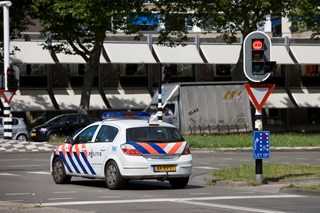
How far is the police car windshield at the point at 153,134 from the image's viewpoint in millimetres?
21438

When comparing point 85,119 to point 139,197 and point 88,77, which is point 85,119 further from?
point 139,197

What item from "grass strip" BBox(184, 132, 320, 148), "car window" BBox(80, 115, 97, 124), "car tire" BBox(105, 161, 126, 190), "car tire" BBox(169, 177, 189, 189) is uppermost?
"car tire" BBox(105, 161, 126, 190)

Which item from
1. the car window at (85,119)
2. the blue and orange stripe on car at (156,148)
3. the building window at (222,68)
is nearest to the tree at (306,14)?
the car window at (85,119)

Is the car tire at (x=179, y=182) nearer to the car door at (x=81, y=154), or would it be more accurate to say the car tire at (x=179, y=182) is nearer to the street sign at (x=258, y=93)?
the car door at (x=81, y=154)

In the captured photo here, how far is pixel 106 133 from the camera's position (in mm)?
22062

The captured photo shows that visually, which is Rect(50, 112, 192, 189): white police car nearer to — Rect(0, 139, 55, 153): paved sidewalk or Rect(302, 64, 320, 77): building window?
Rect(0, 139, 55, 153): paved sidewalk

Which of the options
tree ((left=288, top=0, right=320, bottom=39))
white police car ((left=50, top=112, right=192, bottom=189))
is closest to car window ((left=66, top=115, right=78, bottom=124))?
tree ((left=288, top=0, right=320, bottom=39))

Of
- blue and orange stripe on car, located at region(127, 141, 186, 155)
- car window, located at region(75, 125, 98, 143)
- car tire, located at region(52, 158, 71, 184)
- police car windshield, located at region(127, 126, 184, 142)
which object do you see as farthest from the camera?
car tire, located at region(52, 158, 71, 184)

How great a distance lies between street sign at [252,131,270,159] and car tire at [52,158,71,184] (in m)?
4.51

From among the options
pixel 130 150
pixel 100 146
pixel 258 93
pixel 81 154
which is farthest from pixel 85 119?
pixel 130 150

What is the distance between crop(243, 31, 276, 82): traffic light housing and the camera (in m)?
22.4

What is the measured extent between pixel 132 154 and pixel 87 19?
103ft

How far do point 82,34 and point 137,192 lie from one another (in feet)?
115

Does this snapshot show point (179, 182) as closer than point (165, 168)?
No
